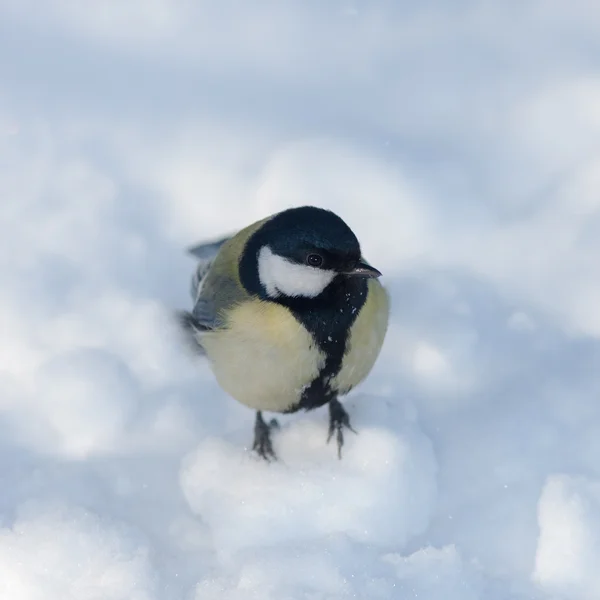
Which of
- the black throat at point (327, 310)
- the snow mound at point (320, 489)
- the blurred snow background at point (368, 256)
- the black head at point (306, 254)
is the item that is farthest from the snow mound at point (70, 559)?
the black head at point (306, 254)

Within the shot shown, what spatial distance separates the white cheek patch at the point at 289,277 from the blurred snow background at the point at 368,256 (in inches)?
19.7

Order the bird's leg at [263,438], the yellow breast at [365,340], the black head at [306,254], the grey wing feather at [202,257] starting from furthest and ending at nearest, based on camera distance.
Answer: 1. the grey wing feather at [202,257]
2. the bird's leg at [263,438]
3. the yellow breast at [365,340]
4. the black head at [306,254]

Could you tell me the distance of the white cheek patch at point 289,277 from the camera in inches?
70.7

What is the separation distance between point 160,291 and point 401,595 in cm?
125

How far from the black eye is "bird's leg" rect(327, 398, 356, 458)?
0.52m

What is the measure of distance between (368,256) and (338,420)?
2.22 ft

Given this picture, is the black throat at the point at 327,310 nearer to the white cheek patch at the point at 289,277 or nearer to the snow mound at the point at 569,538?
the white cheek patch at the point at 289,277

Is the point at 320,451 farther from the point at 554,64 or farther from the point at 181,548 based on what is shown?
the point at 554,64

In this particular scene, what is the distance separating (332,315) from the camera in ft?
6.02

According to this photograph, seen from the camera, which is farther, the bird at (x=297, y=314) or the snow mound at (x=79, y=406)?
the snow mound at (x=79, y=406)

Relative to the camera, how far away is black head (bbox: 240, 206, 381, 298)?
1750mm

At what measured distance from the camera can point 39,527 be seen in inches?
75.4

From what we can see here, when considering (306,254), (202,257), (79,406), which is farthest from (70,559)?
(202,257)

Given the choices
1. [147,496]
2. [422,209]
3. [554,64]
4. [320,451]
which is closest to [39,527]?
[147,496]
